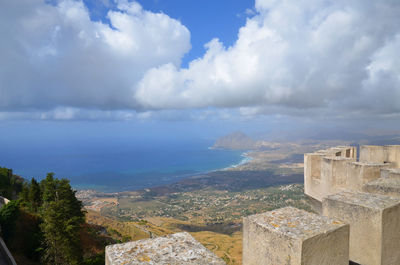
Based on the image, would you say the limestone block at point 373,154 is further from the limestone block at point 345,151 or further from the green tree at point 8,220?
the green tree at point 8,220

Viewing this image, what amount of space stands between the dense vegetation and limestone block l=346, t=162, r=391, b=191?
584 inches

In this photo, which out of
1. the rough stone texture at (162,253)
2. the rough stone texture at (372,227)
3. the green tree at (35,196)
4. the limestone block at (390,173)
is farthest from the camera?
the green tree at (35,196)

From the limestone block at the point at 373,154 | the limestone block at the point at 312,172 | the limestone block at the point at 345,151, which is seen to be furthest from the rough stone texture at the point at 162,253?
the limestone block at the point at 345,151

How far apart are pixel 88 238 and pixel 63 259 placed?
5.76 m

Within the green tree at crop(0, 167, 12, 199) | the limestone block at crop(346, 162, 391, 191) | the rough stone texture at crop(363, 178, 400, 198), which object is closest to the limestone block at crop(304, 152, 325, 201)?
the limestone block at crop(346, 162, 391, 191)

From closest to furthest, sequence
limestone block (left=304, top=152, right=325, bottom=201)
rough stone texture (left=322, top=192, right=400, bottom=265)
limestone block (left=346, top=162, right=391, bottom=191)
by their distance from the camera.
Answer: rough stone texture (left=322, top=192, right=400, bottom=265) < limestone block (left=346, top=162, right=391, bottom=191) < limestone block (left=304, top=152, right=325, bottom=201)

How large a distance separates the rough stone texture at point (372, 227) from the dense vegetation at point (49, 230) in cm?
1523

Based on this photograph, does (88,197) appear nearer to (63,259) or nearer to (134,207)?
(134,207)

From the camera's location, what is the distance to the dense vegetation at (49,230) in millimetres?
13820

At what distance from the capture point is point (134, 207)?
266 ft

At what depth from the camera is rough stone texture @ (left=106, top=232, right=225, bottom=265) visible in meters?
2.16

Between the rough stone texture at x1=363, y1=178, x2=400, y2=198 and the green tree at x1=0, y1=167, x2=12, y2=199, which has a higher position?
the rough stone texture at x1=363, y1=178, x2=400, y2=198

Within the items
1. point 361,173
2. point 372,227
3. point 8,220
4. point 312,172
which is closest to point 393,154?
point 312,172

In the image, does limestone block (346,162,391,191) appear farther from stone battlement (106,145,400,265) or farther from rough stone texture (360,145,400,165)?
rough stone texture (360,145,400,165)
